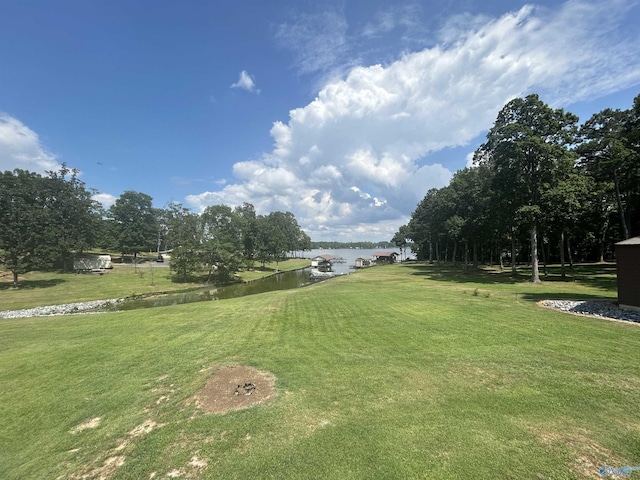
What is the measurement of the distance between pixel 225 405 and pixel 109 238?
7221 centimetres

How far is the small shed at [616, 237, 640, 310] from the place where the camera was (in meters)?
13.0

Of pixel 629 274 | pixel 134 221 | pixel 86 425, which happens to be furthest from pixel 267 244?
pixel 86 425

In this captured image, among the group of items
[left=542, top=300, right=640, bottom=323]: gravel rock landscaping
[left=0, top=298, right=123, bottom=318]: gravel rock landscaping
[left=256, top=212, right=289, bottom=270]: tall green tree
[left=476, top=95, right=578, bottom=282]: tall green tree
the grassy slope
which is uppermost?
[left=476, top=95, right=578, bottom=282]: tall green tree

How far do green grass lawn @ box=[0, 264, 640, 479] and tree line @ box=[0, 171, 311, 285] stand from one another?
3072 centimetres

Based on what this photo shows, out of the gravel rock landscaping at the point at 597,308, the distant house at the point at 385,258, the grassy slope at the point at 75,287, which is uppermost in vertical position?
the distant house at the point at 385,258

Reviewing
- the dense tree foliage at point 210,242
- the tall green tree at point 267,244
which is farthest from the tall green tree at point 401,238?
the dense tree foliage at point 210,242

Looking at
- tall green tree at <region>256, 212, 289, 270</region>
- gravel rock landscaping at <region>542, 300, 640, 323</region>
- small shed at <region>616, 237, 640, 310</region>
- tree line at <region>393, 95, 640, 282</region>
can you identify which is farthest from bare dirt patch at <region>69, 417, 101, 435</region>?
tall green tree at <region>256, 212, 289, 270</region>

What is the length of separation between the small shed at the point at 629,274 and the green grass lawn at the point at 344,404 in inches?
141

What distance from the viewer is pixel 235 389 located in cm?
705

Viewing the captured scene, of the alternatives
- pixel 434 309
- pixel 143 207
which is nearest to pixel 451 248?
pixel 434 309

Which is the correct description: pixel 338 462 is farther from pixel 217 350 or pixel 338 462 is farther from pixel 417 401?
pixel 217 350

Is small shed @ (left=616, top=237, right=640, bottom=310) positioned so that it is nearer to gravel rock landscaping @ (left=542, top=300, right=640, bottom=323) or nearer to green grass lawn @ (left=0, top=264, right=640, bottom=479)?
gravel rock landscaping @ (left=542, top=300, right=640, bottom=323)

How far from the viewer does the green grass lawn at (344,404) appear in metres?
4.40

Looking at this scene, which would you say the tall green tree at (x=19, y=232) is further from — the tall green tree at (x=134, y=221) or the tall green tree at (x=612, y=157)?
the tall green tree at (x=612, y=157)
